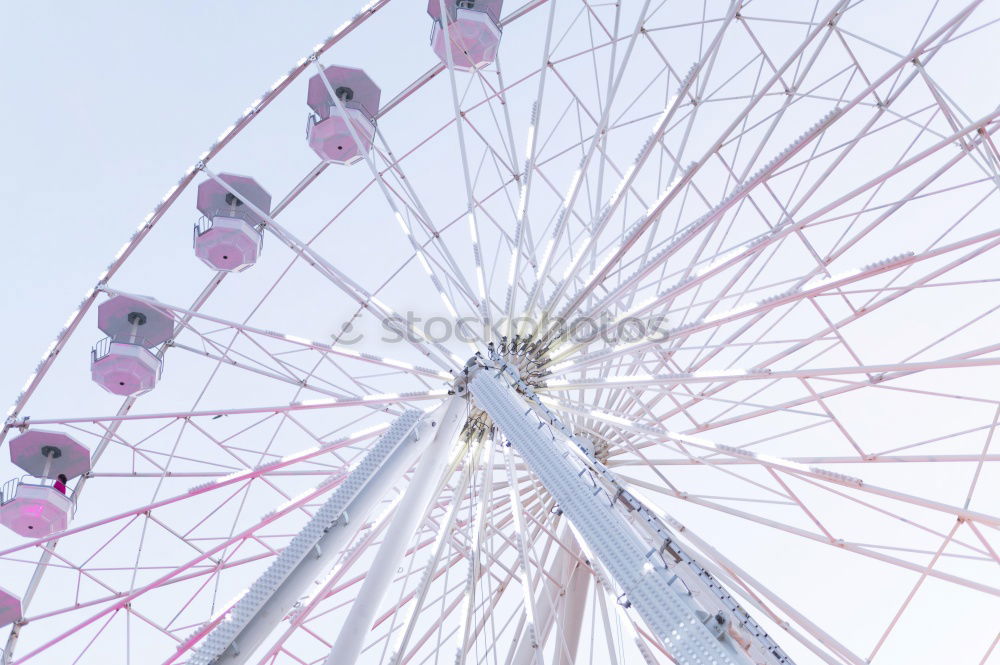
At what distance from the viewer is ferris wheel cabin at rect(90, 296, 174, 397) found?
17594 mm

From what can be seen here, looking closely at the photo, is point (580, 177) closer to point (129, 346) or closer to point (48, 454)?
point (129, 346)

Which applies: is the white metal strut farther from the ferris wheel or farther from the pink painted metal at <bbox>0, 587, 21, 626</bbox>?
the pink painted metal at <bbox>0, 587, 21, 626</bbox>

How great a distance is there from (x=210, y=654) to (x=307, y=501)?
5.20 metres

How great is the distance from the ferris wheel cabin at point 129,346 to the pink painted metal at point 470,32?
21.2 ft

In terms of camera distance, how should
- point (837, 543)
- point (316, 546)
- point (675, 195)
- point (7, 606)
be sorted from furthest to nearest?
point (7, 606) < point (837, 543) < point (675, 195) < point (316, 546)

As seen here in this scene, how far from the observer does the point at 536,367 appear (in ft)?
42.3

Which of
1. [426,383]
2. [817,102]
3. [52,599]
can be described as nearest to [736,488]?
[817,102]

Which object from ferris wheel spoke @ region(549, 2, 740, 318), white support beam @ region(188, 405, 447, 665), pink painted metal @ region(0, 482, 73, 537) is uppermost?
pink painted metal @ region(0, 482, 73, 537)

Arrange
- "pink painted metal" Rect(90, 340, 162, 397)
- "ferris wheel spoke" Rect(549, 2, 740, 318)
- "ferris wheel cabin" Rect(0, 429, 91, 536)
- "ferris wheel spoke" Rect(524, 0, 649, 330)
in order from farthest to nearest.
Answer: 1. "pink painted metal" Rect(90, 340, 162, 397)
2. "ferris wheel cabin" Rect(0, 429, 91, 536)
3. "ferris wheel spoke" Rect(524, 0, 649, 330)
4. "ferris wheel spoke" Rect(549, 2, 740, 318)

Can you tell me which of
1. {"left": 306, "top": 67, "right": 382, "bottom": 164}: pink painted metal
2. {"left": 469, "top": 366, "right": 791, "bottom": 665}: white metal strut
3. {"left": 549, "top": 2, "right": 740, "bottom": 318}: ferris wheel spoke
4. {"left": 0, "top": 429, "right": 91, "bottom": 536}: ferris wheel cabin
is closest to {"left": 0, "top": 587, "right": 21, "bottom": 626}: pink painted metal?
{"left": 0, "top": 429, "right": 91, "bottom": 536}: ferris wheel cabin

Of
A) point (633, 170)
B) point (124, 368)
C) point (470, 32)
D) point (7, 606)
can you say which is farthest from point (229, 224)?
point (7, 606)

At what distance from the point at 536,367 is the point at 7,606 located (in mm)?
10637

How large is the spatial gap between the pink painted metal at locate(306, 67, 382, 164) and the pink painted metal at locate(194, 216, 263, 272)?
1.77m

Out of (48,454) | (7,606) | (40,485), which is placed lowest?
(7,606)
